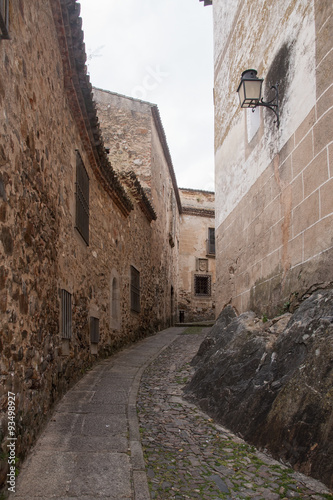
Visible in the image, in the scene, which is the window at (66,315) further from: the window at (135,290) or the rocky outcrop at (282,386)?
the window at (135,290)

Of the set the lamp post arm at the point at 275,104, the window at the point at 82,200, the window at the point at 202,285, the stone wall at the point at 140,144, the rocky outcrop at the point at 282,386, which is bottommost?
the rocky outcrop at the point at 282,386

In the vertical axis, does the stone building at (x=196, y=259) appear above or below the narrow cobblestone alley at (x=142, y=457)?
above

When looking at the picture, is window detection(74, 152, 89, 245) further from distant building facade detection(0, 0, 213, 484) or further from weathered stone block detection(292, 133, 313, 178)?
weathered stone block detection(292, 133, 313, 178)

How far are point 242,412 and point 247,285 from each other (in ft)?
8.82

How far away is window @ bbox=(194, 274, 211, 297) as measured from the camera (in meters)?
22.1

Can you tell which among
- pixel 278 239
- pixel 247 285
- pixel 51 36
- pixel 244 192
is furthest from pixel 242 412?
pixel 51 36

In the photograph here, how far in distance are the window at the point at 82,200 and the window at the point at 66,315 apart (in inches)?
40.8

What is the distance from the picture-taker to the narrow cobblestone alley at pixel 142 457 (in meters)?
2.80

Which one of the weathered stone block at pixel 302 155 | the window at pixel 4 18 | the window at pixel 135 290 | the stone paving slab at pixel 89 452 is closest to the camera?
the window at pixel 4 18

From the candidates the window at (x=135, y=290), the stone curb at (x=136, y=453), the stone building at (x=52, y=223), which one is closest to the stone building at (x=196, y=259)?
the window at (x=135, y=290)

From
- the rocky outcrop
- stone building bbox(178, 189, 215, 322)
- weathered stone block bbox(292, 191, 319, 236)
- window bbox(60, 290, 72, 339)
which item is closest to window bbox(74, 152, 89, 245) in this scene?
window bbox(60, 290, 72, 339)

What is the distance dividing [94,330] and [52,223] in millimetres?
2971

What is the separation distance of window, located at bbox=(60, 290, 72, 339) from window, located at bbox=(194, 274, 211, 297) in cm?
1695

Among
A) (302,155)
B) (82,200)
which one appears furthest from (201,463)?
(82,200)
